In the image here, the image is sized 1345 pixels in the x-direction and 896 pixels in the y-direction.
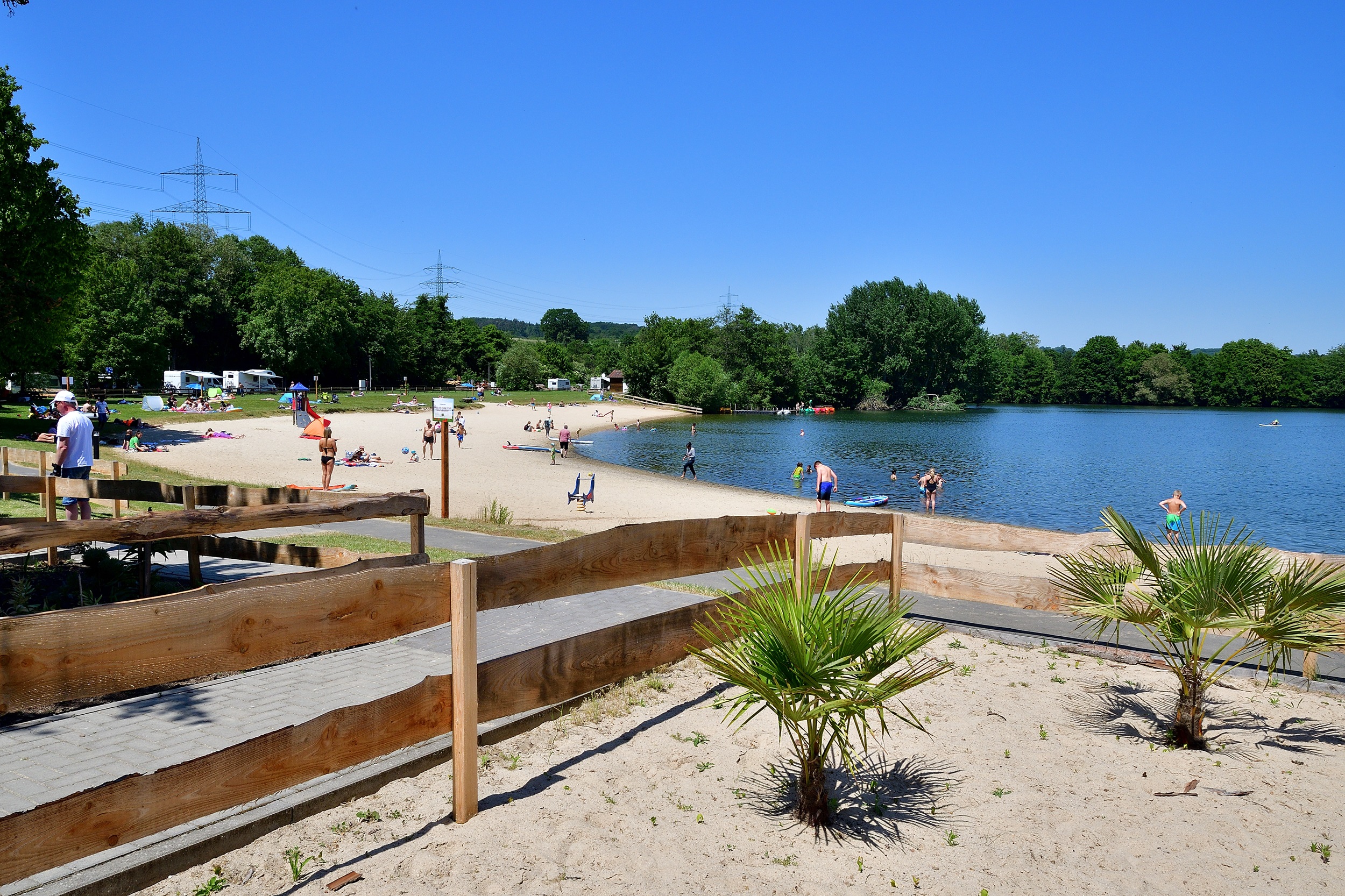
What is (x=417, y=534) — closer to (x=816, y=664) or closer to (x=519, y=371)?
(x=816, y=664)

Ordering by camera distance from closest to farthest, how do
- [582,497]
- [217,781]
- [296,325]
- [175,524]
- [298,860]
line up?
[217,781], [298,860], [175,524], [582,497], [296,325]

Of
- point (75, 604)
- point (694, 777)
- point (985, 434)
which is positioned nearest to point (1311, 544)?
point (694, 777)

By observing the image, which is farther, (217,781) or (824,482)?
(824,482)

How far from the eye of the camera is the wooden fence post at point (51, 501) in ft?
26.2

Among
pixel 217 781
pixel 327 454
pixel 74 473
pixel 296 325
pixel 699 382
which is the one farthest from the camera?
pixel 699 382

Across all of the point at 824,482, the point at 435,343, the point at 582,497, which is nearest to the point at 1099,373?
the point at 435,343

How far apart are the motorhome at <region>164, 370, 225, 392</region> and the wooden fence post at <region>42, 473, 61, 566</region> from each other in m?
69.6

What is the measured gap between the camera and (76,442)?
458 inches

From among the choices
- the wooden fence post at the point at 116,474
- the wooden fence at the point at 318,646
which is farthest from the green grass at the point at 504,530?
the wooden fence at the point at 318,646

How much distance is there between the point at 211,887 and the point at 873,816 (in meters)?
2.94

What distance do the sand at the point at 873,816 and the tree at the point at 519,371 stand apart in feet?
409

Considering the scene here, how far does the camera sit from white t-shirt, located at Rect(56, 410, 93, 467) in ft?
37.9

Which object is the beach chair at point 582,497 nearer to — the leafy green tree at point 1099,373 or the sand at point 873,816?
the sand at point 873,816

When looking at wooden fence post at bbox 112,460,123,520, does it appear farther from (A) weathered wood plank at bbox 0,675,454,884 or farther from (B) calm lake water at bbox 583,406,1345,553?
(B) calm lake water at bbox 583,406,1345,553
